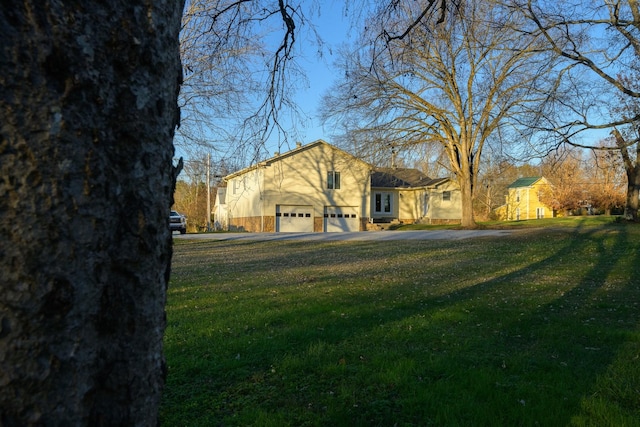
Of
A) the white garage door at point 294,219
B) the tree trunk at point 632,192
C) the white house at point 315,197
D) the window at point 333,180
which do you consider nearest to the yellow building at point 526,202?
the white house at point 315,197

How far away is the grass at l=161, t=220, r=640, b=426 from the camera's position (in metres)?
3.16

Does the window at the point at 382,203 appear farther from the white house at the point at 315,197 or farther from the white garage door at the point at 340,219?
the white garage door at the point at 340,219

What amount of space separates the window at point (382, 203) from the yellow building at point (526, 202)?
64.2ft

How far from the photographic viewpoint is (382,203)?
42.6 meters

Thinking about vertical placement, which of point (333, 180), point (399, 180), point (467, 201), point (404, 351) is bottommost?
point (404, 351)

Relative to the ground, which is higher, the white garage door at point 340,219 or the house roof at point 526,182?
the house roof at point 526,182

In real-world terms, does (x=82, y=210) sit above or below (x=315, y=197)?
below

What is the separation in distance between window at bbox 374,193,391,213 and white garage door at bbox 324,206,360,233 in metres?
4.79

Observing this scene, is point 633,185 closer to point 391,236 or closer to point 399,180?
point 391,236

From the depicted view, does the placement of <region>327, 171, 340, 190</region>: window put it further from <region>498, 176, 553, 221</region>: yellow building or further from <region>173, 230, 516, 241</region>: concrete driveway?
<region>498, 176, 553, 221</region>: yellow building

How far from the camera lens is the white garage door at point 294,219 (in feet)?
116

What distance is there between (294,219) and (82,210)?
3475cm

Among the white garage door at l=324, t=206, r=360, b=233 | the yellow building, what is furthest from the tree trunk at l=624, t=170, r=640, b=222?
the yellow building

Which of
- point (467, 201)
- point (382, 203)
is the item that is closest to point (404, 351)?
point (467, 201)
